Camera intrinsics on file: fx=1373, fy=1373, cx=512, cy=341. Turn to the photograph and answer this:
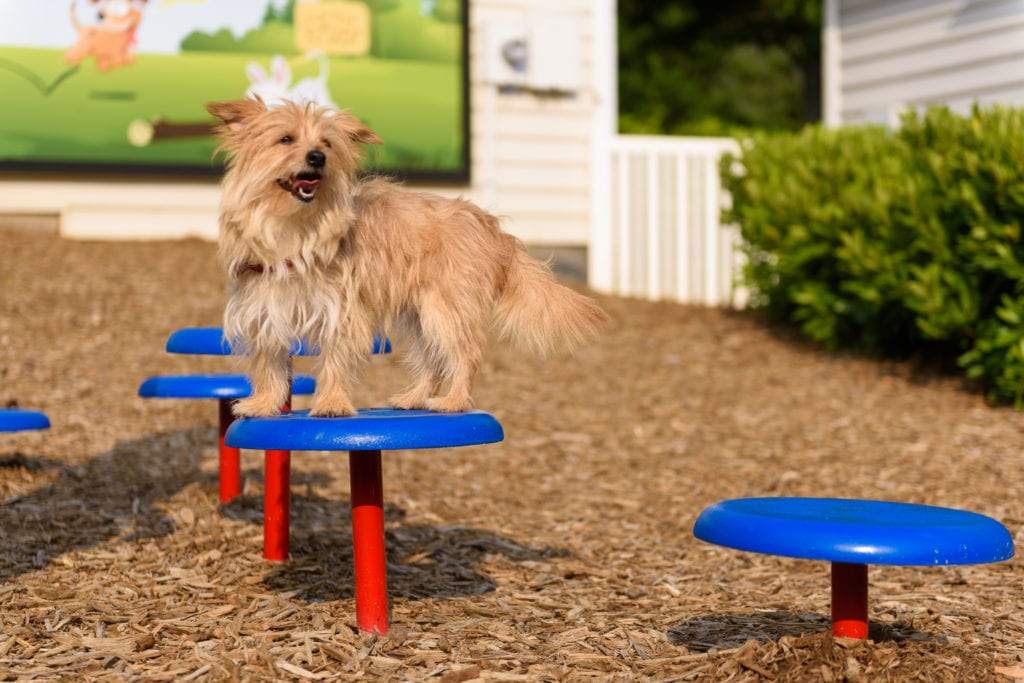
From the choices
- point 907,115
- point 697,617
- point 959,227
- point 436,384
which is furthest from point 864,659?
→ point 907,115

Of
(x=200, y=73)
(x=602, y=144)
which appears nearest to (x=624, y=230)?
(x=602, y=144)

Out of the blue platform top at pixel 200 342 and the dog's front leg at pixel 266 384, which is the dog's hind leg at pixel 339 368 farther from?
the blue platform top at pixel 200 342

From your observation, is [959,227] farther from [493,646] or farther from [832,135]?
[493,646]

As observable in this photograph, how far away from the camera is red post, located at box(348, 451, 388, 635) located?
14.1 ft

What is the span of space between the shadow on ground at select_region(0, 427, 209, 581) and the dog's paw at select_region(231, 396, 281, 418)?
4.75 ft

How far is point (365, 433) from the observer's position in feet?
12.7

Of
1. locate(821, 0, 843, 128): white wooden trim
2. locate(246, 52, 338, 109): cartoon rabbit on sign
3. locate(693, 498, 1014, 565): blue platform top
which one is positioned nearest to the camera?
locate(693, 498, 1014, 565): blue platform top

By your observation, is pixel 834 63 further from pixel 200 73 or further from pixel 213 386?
pixel 213 386

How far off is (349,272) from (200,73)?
770cm

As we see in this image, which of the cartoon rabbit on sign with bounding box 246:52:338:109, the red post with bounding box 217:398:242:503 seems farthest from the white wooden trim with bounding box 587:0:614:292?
the red post with bounding box 217:398:242:503

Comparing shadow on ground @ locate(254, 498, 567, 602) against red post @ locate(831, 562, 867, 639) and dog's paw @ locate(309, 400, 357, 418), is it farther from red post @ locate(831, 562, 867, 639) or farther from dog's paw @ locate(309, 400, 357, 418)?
red post @ locate(831, 562, 867, 639)

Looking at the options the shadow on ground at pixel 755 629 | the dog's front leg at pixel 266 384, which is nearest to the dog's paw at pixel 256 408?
the dog's front leg at pixel 266 384

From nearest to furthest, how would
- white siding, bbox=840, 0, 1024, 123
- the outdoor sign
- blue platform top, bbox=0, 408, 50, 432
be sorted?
blue platform top, bbox=0, 408, 50, 432, the outdoor sign, white siding, bbox=840, 0, 1024, 123

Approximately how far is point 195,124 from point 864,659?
28.7 ft
